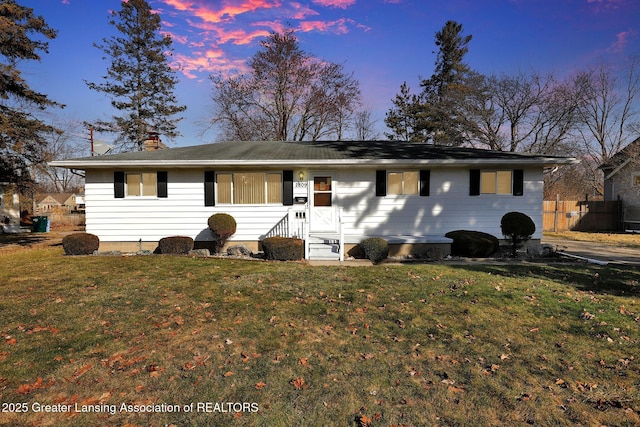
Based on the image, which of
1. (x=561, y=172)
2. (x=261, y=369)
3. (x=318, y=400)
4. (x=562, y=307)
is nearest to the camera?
(x=318, y=400)

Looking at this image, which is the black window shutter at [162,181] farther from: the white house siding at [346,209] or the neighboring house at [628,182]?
the neighboring house at [628,182]

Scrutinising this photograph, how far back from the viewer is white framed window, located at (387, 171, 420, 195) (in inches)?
423

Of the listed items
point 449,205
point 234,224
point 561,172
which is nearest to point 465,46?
point 561,172

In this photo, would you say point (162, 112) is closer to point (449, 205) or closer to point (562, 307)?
point (449, 205)

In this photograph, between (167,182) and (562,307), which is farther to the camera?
(167,182)

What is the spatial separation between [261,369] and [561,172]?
1380 inches

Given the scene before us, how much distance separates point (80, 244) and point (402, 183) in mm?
10643

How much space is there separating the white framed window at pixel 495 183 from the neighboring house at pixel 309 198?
0.03 meters

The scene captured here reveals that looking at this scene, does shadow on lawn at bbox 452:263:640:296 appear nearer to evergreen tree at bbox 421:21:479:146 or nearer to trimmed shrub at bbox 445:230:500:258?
trimmed shrub at bbox 445:230:500:258

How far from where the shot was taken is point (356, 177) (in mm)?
10711

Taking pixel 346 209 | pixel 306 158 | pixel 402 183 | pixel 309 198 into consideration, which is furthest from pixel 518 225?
pixel 306 158

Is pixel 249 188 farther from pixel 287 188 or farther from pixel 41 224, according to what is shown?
pixel 41 224

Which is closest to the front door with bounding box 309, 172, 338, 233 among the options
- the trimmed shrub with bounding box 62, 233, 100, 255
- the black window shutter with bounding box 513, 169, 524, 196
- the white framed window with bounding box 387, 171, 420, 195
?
the white framed window with bounding box 387, 171, 420, 195

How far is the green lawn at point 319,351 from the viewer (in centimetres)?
273
